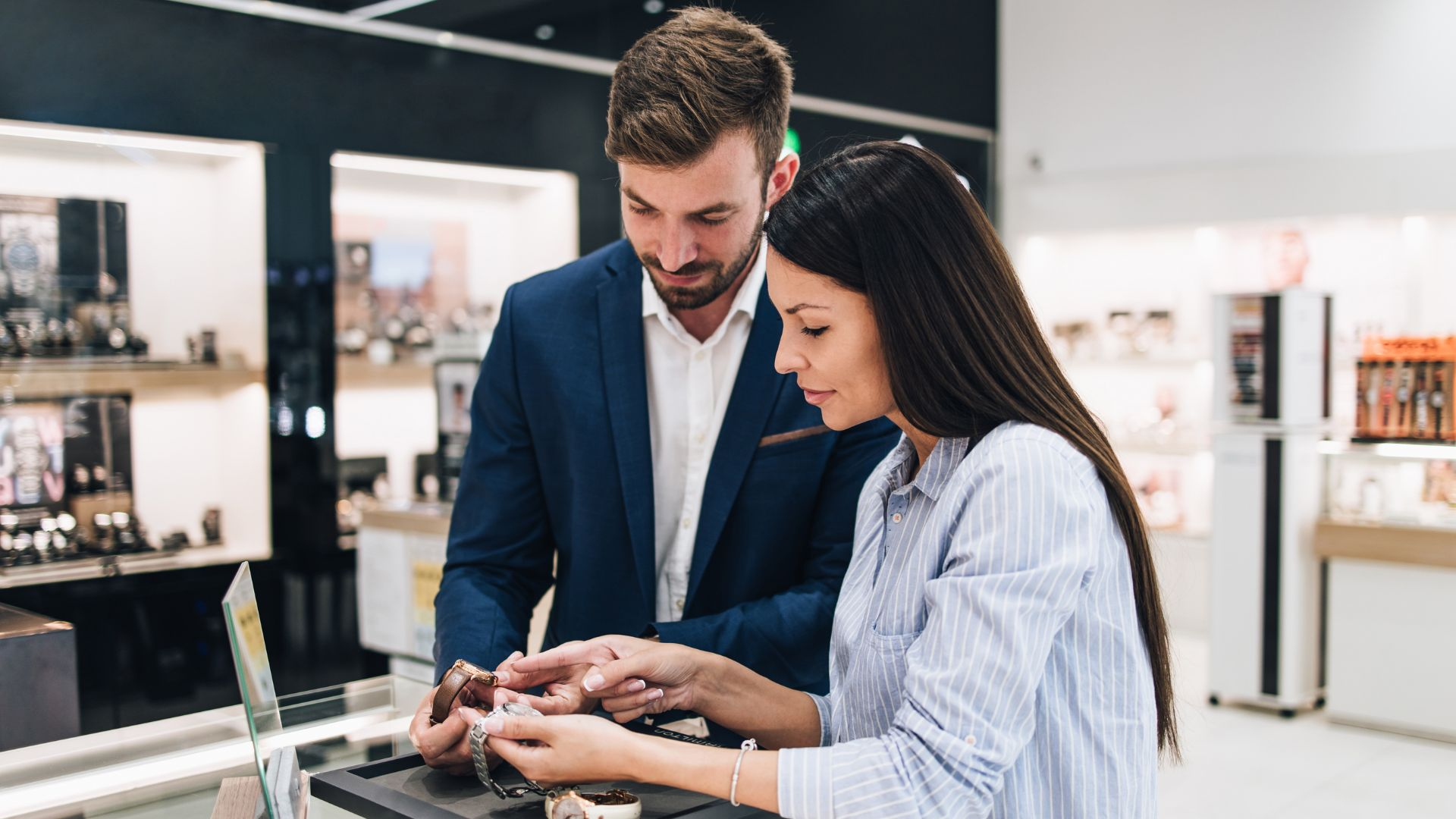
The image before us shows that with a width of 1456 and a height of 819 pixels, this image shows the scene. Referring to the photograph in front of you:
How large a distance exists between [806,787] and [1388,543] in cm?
496

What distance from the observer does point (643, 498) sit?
1.78 meters

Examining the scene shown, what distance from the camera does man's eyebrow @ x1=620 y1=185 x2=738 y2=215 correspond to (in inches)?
62.2

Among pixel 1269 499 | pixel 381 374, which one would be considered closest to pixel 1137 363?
pixel 1269 499

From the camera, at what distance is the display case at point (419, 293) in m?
5.14

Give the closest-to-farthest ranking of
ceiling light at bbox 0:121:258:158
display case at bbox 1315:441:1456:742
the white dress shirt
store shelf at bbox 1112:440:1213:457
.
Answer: the white dress shirt < ceiling light at bbox 0:121:258:158 < display case at bbox 1315:441:1456:742 < store shelf at bbox 1112:440:1213:457

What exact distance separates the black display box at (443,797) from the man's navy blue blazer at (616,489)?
34cm

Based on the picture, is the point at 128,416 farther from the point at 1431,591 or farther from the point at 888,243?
the point at 1431,591

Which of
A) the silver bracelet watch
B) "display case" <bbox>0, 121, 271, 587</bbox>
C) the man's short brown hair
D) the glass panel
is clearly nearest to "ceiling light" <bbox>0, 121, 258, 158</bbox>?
"display case" <bbox>0, 121, 271, 587</bbox>

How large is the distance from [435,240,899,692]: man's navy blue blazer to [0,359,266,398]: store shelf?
3.12m

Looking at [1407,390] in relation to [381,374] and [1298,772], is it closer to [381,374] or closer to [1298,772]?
[1298,772]

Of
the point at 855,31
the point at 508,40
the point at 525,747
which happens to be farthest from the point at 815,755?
the point at 855,31

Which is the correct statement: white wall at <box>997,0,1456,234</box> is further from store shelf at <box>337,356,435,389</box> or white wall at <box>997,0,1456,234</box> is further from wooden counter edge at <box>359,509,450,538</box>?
wooden counter edge at <box>359,509,450,538</box>

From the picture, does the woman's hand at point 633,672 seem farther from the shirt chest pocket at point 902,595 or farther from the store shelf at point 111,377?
the store shelf at point 111,377

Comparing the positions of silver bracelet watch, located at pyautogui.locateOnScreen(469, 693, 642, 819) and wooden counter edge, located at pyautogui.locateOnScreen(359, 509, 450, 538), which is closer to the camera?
silver bracelet watch, located at pyautogui.locateOnScreen(469, 693, 642, 819)
